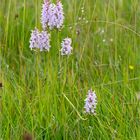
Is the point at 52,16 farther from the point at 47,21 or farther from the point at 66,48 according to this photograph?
the point at 66,48

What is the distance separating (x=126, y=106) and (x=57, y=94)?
0.37 metres

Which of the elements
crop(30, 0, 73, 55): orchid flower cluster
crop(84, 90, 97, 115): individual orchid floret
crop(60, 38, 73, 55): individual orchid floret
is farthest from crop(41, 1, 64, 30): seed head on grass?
crop(84, 90, 97, 115): individual orchid floret

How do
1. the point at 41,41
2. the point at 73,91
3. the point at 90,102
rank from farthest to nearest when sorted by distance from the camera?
the point at 73,91
the point at 41,41
the point at 90,102

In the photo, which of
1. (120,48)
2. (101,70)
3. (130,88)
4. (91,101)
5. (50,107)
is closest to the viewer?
(91,101)

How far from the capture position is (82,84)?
10.5 ft

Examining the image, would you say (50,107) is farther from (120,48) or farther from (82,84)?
(120,48)

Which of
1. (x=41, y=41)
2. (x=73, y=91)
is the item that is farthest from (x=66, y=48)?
(x=73, y=91)

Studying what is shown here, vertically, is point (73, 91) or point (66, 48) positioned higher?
point (66, 48)

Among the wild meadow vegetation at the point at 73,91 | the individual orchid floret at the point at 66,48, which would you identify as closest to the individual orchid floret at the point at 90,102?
the wild meadow vegetation at the point at 73,91

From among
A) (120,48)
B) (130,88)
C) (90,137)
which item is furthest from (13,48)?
(90,137)

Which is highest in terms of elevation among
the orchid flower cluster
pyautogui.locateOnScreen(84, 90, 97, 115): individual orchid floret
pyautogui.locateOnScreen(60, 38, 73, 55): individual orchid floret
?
the orchid flower cluster

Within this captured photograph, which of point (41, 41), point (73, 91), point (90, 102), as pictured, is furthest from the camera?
point (73, 91)

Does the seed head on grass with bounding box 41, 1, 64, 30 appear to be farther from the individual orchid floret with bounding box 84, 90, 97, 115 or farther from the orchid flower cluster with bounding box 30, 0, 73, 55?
the individual orchid floret with bounding box 84, 90, 97, 115

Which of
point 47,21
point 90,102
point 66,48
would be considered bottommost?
point 90,102
